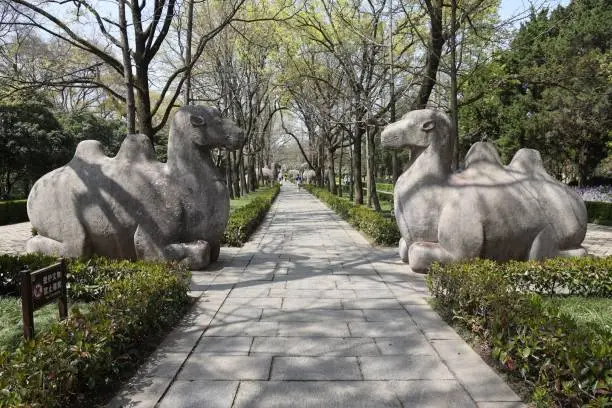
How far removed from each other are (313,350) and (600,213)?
1630 cm

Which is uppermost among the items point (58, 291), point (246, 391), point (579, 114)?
point (579, 114)

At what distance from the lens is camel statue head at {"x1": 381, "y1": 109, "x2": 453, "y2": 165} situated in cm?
A: 773

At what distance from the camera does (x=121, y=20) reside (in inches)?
422

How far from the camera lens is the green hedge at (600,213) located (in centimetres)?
1666

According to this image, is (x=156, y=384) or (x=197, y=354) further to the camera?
(x=197, y=354)

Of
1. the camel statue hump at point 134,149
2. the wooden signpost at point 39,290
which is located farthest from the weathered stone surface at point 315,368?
the camel statue hump at point 134,149

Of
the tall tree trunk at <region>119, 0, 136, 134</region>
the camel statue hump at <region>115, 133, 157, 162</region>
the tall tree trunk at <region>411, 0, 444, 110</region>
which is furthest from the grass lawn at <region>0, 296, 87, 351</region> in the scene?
the tall tree trunk at <region>411, 0, 444, 110</region>

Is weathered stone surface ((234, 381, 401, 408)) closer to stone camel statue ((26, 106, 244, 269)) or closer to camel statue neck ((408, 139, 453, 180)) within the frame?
stone camel statue ((26, 106, 244, 269))

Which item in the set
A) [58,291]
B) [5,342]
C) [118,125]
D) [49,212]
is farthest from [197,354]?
[118,125]

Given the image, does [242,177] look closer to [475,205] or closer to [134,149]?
[134,149]

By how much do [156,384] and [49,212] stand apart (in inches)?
193

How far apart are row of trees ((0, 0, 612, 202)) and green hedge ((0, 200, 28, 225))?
4.22m

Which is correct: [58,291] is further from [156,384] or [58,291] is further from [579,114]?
[579,114]

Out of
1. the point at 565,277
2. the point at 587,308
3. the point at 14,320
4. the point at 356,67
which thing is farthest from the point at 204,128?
the point at 356,67
